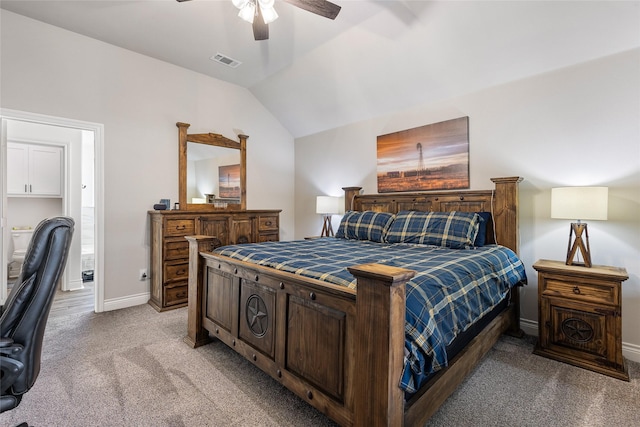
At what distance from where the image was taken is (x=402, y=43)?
311 cm

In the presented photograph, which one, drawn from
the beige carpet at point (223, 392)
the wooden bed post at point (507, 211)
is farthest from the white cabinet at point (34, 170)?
the wooden bed post at point (507, 211)

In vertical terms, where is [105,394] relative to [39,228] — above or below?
below

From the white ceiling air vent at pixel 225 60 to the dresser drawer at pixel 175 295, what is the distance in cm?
283

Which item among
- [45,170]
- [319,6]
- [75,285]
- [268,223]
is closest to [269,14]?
[319,6]

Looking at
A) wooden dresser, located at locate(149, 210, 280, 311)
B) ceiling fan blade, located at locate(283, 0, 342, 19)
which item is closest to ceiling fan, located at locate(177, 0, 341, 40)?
ceiling fan blade, located at locate(283, 0, 342, 19)

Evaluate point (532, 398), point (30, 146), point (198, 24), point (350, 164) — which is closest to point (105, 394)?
point (532, 398)

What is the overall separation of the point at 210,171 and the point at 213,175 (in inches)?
2.9

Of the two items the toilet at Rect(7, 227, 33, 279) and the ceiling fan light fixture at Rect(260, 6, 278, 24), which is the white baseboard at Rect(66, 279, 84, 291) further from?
the ceiling fan light fixture at Rect(260, 6, 278, 24)

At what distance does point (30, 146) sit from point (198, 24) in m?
3.60

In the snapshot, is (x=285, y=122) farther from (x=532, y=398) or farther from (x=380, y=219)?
(x=532, y=398)

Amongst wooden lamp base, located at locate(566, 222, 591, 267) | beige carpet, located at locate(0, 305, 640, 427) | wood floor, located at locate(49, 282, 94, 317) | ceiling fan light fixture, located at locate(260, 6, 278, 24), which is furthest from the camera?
wood floor, located at locate(49, 282, 94, 317)

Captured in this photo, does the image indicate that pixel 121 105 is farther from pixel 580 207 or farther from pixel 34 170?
pixel 580 207

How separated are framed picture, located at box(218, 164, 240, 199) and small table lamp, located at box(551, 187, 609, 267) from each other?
3.86 m

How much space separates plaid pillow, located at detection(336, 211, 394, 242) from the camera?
331 cm
